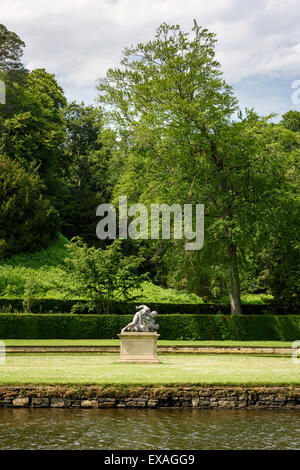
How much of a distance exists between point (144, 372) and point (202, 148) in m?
18.2

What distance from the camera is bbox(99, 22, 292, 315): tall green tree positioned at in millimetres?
29109

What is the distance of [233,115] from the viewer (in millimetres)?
31953

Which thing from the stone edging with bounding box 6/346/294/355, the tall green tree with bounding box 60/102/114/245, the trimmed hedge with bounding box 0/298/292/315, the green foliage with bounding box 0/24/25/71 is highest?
the green foliage with bounding box 0/24/25/71

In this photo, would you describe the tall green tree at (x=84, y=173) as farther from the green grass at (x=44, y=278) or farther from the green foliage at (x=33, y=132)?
the green grass at (x=44, y=278)

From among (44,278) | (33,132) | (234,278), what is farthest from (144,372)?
(33,132)

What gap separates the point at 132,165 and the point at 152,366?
17713mm

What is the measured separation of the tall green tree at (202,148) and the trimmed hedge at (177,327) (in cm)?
152

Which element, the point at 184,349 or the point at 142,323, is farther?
the point at 184,349

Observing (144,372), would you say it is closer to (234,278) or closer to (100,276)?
(234,278)

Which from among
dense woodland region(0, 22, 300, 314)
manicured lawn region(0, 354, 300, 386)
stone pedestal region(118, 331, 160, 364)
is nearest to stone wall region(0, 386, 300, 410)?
manicured lawn region(0, 354, 300, 386)

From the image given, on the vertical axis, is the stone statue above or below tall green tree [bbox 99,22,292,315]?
below

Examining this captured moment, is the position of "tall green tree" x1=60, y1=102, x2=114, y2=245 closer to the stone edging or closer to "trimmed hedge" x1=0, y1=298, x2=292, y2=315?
"trimmed hedge" x1=0, y1=298, x2=292, y2=315

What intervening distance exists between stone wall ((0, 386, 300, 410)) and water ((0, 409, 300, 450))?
0.27 meters

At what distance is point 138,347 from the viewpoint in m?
17.2
